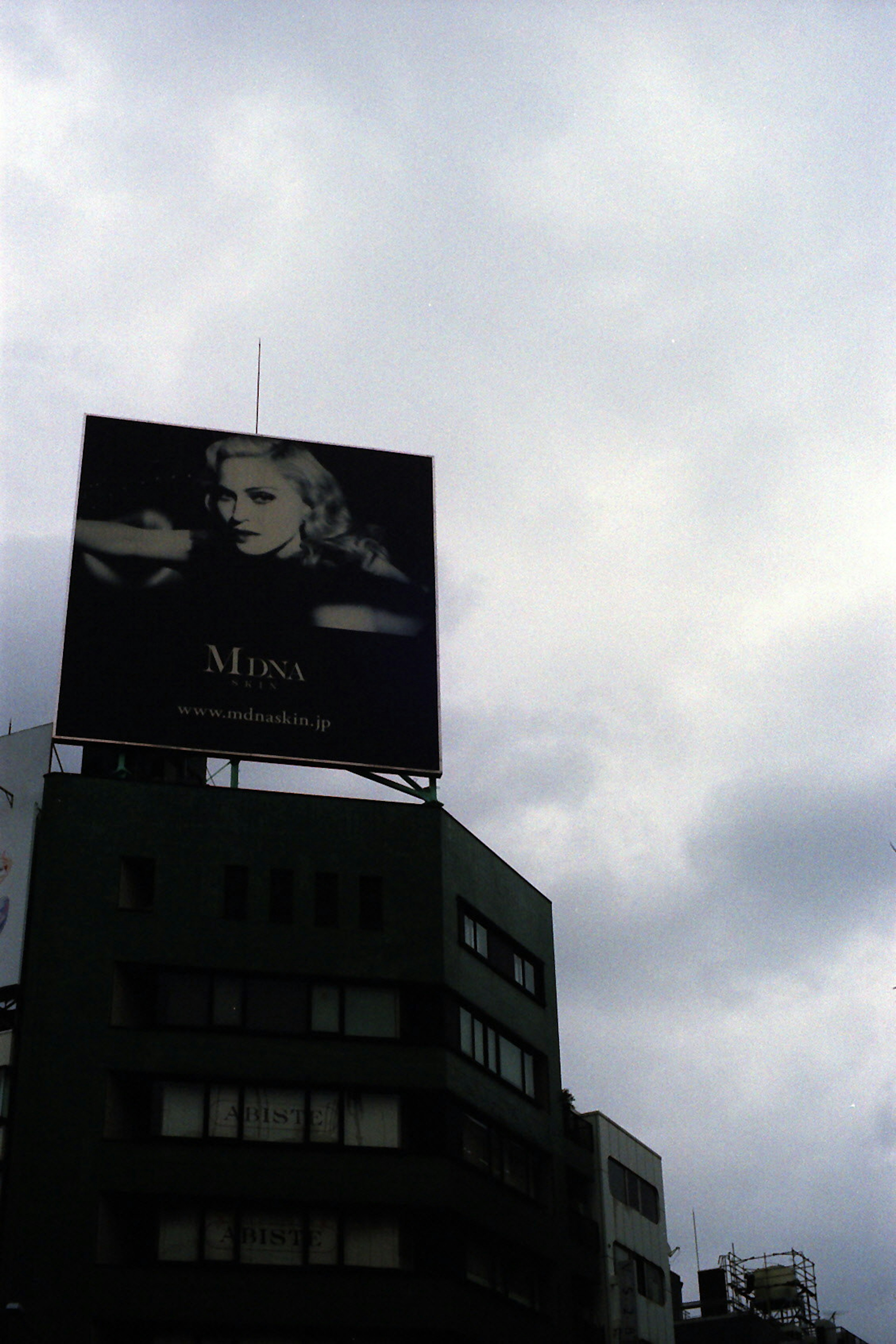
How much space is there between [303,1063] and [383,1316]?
371 inches

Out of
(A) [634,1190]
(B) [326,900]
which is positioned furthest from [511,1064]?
(A) [634,1190]

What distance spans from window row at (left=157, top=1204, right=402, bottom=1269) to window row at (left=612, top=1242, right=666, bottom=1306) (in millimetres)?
18968

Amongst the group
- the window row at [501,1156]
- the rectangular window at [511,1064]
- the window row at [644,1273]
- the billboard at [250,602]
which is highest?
the billboard at [250,602]

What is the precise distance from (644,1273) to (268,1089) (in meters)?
28.9

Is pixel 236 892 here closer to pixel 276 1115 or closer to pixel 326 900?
pixel 326 900

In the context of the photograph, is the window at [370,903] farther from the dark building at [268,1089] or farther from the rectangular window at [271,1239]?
the rectangular window at [271,1239]

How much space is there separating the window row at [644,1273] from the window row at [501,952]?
13.6 metres

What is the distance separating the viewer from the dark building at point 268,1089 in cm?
6022

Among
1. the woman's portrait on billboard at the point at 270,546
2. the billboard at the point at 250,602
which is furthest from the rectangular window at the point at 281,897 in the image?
the woman's portrait on billboard at the point at 270,546

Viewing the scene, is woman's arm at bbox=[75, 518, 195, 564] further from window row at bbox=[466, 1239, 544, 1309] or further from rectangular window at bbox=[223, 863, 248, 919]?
window row at bbox=[466, 1239, 544, 1309]

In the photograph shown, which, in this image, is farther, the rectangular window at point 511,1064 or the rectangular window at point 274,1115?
the rectangular window at point 511,1064

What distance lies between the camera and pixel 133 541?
243 feet

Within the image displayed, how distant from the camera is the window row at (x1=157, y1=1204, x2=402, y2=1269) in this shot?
6075 cm

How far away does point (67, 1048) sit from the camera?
6262cm
